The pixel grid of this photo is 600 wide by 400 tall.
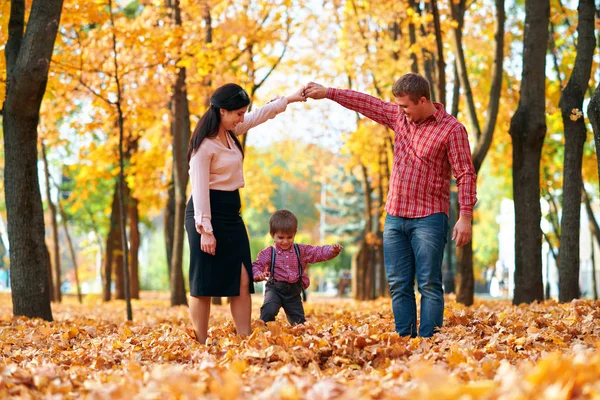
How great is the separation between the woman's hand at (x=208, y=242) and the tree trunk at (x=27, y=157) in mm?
4064

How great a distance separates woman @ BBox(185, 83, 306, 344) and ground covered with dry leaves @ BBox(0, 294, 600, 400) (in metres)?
0.41

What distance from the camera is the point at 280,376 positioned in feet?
12.9

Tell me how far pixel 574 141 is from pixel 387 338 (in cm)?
571

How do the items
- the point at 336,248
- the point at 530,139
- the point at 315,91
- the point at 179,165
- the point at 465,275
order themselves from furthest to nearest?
1. the point at 179,165
2. the point at 465,275
3. the point at 530,139
4. the point at 336,248
5. the point at 315,91

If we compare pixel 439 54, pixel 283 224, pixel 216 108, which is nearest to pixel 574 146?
pixel 439 54

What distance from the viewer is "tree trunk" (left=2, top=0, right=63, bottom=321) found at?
8.88 meters

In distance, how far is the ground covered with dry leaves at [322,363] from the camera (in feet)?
11.0

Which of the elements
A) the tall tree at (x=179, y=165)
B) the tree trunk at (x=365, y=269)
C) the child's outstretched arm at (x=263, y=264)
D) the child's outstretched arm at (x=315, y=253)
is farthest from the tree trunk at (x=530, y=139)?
the tree trunk at (x=365, y=269)

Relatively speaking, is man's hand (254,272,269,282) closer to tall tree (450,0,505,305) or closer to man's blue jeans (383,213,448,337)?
man's blue jeans (383,213,448,337)

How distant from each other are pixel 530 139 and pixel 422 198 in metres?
4.81

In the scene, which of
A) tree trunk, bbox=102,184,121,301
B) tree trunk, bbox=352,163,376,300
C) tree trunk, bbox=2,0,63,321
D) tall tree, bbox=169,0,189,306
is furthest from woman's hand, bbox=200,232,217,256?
tree trunk, bbox=102,184,121,301

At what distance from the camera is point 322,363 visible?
479 centimetres

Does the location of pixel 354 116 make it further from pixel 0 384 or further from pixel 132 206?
pixel 0 384

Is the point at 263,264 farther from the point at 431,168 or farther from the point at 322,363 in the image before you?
the point at 322,363
